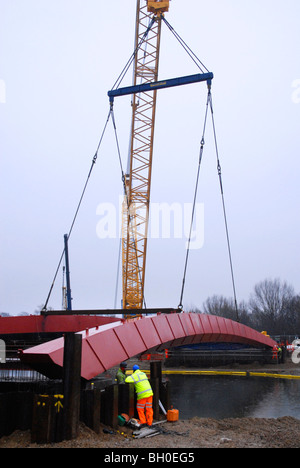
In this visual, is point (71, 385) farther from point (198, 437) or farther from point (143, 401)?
point (198, 437)

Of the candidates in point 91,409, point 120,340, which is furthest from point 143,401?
point 120,340

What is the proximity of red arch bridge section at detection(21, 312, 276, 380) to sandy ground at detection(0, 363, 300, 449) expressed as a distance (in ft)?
5.44

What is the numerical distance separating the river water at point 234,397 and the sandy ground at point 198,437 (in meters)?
3.95

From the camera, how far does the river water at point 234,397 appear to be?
1795 cm

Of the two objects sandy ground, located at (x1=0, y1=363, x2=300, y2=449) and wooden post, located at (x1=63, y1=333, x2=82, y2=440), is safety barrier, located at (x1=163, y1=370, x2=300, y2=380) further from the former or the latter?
wooden post, located at (x1=63, y1=333, x2=82, y2=440)

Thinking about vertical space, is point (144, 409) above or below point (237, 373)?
above

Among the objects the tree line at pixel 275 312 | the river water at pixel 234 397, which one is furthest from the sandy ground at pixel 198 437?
the tree line at pixel 275 312

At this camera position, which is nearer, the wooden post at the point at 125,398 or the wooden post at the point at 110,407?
the wooden post at the point at 110,407

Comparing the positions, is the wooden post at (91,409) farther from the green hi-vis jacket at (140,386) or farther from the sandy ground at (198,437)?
the green hi-vis jacket at (140,386)

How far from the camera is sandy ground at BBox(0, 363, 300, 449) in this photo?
355 inches

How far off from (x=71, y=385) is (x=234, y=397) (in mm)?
15534

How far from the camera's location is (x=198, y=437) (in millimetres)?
10633

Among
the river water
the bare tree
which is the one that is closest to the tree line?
the bare tree
